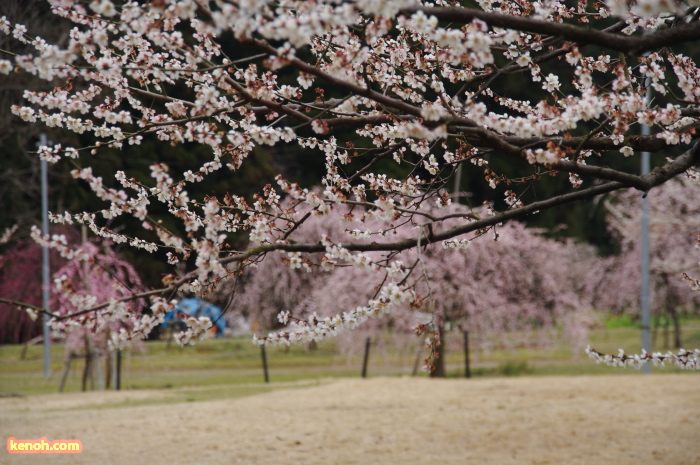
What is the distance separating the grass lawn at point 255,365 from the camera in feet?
56.0

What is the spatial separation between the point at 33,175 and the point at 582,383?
17.2 meters

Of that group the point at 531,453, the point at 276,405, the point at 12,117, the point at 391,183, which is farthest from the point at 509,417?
the point at 12,117

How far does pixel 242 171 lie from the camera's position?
1042 inches

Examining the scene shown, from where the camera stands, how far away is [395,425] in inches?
369

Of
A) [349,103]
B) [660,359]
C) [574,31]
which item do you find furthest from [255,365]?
[574,31]

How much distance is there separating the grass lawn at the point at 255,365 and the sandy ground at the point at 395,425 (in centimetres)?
253

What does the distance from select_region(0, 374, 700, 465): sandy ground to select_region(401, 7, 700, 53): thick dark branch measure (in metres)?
5.04

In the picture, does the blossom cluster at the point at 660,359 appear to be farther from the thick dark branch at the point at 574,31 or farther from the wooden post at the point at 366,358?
the wooden post at the point at 366,358

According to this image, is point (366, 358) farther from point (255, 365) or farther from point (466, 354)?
point (255, 365)

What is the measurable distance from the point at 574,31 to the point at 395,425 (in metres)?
7.17

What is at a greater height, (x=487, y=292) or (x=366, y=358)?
(x=487, y=292)

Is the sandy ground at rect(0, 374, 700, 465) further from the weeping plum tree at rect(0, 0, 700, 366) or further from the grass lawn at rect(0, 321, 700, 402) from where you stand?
the weeping plum tree at rect(0, 0, 700, 366)
